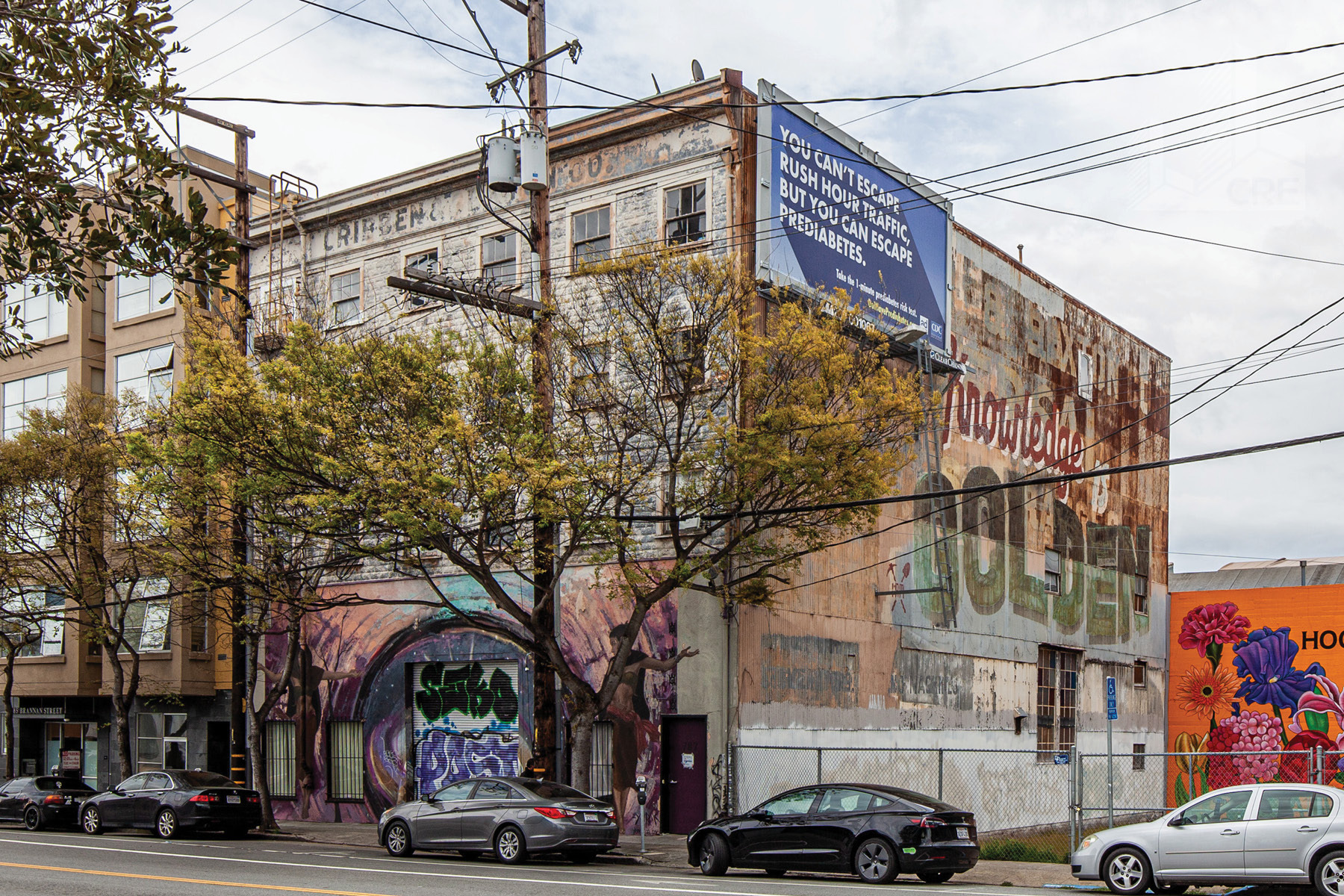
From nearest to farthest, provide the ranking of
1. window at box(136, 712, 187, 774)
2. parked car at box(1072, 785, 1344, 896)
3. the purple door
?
parked car at box(1072, 785, 1344, 896), the purple door, window at box(136, 712, 187, 774)

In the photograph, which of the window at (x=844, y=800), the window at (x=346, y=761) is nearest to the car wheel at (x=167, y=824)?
the window at (x=346, y=761)

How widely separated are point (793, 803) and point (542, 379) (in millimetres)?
7369

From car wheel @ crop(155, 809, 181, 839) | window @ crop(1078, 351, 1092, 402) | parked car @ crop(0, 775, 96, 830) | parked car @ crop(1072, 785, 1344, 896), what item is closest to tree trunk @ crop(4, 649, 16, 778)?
parked car @ crop(0, 775, 96, 830)

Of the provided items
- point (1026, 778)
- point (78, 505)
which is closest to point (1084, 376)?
point (1026, 778)

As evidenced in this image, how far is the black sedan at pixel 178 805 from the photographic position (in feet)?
82.4

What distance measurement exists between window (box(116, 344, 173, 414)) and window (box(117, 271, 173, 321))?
1.13 meters

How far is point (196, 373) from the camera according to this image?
891 inches

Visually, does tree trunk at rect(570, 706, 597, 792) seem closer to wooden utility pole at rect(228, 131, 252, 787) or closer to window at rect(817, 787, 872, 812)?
window at rect(817, 787, 872, 812)

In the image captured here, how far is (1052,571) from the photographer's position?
119 ft

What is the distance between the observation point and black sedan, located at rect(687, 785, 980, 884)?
685 inches

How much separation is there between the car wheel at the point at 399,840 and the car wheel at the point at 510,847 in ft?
6.27

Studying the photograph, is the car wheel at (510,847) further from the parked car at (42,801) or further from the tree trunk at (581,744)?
the parked car at (42,801)

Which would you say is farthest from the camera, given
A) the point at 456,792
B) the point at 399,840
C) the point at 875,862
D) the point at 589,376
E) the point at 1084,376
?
the point at 1084,376

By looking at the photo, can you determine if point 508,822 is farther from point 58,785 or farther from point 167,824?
point 58,785
